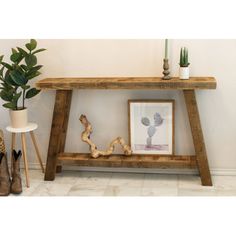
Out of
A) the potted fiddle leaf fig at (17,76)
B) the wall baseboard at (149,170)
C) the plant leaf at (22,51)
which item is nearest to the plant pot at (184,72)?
the wall baseboard at (149,170)

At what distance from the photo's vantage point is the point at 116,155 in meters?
2.74

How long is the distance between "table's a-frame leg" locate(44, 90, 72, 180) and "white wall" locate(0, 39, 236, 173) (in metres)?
0.10

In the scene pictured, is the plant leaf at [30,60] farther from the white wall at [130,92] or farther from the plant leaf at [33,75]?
the white wall at [130,92]

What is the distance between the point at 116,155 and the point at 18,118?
28.1 inches

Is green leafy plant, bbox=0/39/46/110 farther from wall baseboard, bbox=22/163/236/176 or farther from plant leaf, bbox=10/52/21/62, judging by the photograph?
wall baseboard, bbox=22/163/236/176

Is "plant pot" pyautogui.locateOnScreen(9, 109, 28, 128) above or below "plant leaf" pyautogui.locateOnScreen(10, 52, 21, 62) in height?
below

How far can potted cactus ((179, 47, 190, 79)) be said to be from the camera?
2.42 meters

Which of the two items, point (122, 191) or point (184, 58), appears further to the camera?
point (122, 191)

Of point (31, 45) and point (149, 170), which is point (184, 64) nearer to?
point (149, 170)

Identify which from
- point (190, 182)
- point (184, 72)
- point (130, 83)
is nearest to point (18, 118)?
point (130, 83)

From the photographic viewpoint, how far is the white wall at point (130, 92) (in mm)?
2568

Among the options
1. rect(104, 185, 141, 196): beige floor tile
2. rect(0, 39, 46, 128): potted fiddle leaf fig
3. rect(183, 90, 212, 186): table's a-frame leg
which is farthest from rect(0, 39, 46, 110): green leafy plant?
rect(183, 90, 212, 186): table's a-frame leg

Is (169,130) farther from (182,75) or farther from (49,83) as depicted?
(49,83)

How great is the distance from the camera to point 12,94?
2.51 m
